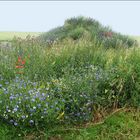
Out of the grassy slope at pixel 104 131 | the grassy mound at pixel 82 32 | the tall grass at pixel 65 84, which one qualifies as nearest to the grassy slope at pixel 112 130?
the grassy slope at pixel 104 131

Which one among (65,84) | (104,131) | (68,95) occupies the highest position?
(65,84)

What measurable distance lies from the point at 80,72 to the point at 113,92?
97 cm

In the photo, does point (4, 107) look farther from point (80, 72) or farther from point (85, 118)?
point (80, 72)

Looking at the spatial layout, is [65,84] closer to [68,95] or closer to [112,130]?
[68,95]

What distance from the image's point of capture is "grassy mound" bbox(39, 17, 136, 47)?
60.1 ft

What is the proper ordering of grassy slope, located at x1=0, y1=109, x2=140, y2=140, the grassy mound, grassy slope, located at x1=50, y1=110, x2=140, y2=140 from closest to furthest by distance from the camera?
grassy slope, located at x1=0, y1=109, x2=140, y2=140 → grassy slope, located at x1=50, y1=110, x2=140, y2=140 → the grassy mound

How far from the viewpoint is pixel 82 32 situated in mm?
18375

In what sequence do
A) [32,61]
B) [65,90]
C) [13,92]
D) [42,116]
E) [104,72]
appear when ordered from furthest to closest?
[32,61], [104,72], [65,90], [13,92], [42,116]

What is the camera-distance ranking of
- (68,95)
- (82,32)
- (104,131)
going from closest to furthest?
(104,131), (68,95), (82,32)

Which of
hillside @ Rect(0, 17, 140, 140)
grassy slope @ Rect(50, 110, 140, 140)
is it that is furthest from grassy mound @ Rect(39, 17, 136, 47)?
grassy slope @ Rect(50, 110, 140, 140)

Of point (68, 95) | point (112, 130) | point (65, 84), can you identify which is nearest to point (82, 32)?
point (65, 84)

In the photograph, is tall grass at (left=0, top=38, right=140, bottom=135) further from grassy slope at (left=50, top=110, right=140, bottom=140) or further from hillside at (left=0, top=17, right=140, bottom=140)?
grassy slope at (left=50, top=110, right=140, bottom=140)

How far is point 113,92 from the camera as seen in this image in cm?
694

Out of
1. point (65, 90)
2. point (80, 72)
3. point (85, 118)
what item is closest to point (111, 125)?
point (85, 118)
